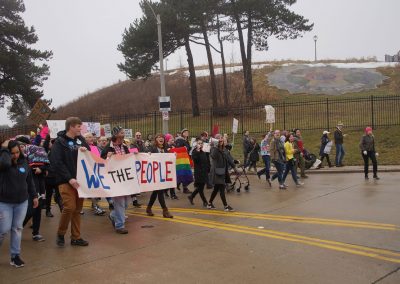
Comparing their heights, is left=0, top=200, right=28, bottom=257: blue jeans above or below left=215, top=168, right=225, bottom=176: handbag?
below

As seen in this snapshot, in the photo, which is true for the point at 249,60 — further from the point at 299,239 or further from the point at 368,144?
the point at 299,239

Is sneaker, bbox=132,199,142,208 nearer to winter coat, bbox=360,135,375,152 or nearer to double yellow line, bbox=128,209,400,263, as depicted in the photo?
double yellow line, bbox=128,209,400,263

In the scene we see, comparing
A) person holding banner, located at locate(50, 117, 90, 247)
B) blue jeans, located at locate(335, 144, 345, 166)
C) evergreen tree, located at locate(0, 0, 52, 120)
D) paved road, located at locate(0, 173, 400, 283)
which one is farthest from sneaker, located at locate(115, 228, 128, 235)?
evergreen tree, located at locate(0, 0, 52, 120)

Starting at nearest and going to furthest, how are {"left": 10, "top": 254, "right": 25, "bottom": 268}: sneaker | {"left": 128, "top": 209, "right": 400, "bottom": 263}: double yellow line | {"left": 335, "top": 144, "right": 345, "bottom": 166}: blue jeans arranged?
{"left": 10, "top": 254, "right": 25, "bottom": 268}: sneaker
{"left": 128, "top": 209, "right": 400, "bottom": 263}: double yellow line
{"left": 335, "top": 144, "right": 345, "bottom": 166}: blue jeans

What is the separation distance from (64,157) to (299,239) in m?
3.90

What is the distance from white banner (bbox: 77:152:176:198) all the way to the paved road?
754 mm

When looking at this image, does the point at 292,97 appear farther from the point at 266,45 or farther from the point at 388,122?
the point at 388,122

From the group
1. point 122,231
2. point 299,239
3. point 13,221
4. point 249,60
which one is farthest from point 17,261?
point 249,60

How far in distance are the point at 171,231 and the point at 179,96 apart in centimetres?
3750

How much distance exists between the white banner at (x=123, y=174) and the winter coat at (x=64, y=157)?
0.21m

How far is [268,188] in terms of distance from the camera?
1378cm

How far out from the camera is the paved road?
19.1 feet

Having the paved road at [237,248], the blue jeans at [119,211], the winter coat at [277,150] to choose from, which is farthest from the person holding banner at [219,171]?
the winter coat at [277,150]

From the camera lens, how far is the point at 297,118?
3086 centimetres
